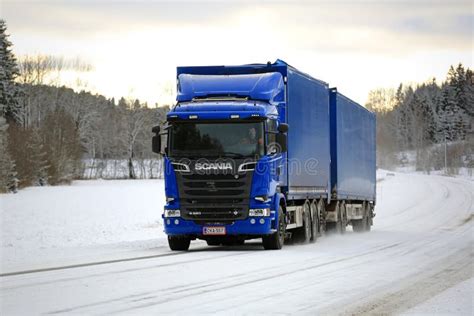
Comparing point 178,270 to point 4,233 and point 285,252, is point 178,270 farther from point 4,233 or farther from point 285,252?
point 4,233

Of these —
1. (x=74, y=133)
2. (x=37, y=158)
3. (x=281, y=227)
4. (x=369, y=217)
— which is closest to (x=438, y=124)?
(x=74, y=133)

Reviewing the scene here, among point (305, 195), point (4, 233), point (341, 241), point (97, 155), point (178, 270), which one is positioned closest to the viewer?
point (178, 270)

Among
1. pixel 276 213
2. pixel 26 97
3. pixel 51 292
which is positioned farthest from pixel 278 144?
pixel 26 97

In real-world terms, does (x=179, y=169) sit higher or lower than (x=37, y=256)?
higher

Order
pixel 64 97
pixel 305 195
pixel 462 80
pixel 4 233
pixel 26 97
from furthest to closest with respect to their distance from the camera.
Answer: pixel 462 80
pixel 64 97
pixel 26 97
pixel 4 233
pixel 305 195

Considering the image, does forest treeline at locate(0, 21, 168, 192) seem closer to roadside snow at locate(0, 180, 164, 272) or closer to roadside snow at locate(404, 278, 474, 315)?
roadside snow at locate(0, 180, 164, 272)

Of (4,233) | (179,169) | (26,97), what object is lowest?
(4,233)

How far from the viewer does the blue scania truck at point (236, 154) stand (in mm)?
18922

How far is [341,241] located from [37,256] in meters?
10.1

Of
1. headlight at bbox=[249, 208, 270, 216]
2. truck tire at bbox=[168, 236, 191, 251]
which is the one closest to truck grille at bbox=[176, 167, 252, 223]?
headlight at bbox=[249, 208, 270, 216]

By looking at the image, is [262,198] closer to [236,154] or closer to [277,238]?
[236,154]

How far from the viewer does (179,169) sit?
19047 mm

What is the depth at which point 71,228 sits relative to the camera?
3172 centimetres

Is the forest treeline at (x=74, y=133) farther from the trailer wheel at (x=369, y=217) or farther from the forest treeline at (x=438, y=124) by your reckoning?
the trailer wheel at (x=369, y=217)
